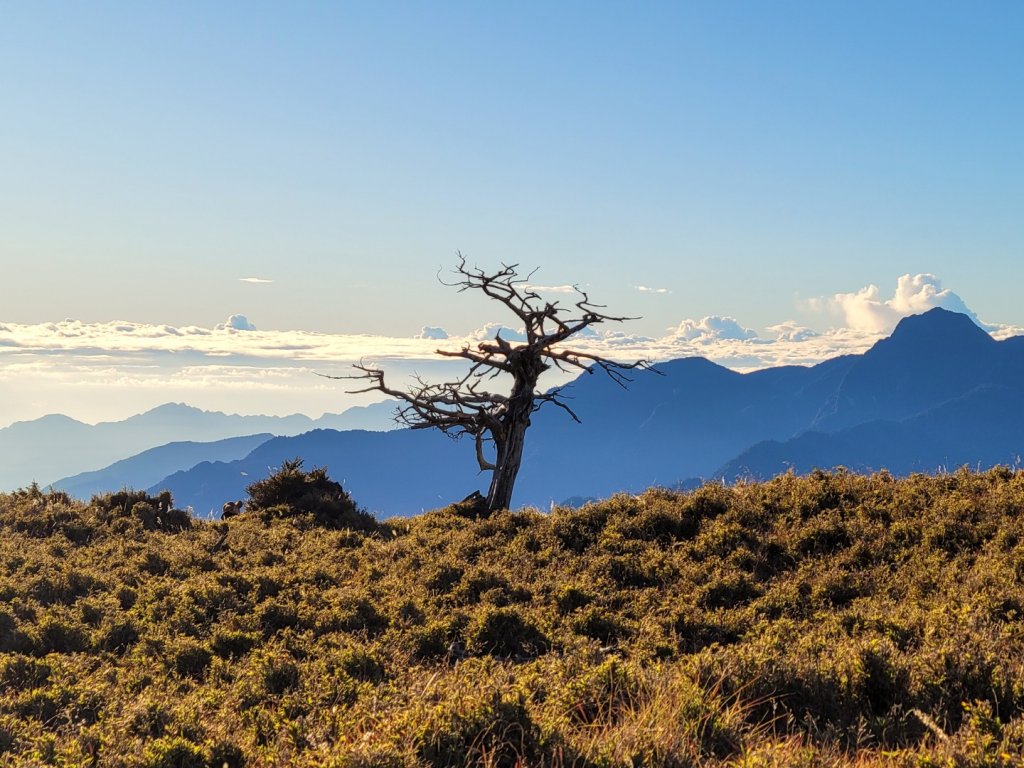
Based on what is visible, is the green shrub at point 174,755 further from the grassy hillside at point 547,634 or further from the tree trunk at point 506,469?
the tree trunk at point 506,469

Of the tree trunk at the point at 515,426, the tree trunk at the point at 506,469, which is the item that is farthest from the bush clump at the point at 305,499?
the tree trunk at the point at 515,426

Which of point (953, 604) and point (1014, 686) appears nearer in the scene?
point (1014, 686)

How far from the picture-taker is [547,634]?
1121 centimetres

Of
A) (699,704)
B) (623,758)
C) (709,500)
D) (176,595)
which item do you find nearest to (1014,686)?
(699,704)

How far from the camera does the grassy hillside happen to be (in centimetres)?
661

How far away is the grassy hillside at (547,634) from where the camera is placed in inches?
260

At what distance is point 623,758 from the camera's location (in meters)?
5.79

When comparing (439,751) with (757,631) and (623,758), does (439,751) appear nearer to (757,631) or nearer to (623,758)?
(623,758)

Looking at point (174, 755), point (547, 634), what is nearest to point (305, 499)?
point (547, 634)

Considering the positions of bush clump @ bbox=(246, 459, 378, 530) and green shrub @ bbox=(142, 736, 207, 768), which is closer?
green shrub @ bbox=(142, 736, 207, 768)

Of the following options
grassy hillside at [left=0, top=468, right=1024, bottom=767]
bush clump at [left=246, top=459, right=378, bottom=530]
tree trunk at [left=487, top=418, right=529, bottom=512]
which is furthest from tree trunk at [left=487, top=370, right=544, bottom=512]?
bush clump at [left=246, top=459, right=378, bottom=530]

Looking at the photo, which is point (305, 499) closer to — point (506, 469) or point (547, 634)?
point (506, 469)

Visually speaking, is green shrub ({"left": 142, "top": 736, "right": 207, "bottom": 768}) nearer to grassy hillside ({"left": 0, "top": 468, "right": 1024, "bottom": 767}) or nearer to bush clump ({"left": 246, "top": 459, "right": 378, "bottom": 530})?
grassy hillside ({"left": 0, "top": 468, "right": 1024, "bottom": 767})

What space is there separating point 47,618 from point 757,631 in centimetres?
1092
